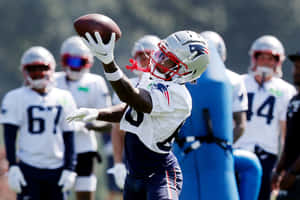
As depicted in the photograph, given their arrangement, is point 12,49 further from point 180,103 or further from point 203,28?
point 180,103

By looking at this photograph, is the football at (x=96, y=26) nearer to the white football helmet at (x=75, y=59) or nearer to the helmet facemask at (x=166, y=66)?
the helmet facemask at (x=166, y=66)

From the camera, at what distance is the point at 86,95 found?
781cm

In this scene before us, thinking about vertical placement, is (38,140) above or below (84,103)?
below

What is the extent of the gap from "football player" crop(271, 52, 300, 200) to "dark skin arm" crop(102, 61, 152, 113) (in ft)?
8.11

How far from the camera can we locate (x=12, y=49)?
27422 mm

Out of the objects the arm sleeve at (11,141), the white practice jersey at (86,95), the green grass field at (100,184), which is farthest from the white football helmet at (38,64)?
the green grass field at (100,184)

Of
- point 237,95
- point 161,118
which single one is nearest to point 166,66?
point 161,118

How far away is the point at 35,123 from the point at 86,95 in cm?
100

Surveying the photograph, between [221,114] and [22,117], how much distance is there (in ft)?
7.18

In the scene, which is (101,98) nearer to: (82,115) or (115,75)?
(82,115)

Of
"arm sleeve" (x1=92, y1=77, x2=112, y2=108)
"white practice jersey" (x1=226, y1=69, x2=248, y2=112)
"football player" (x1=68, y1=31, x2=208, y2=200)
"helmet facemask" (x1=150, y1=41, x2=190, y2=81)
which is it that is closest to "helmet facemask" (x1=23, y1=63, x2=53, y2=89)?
"arm sleeve" (x1=92, y1=77, x2=112, y2=108)

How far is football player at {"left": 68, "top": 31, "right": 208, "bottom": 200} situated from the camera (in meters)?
4.66

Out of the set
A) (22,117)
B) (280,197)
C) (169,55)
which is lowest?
(280,197)

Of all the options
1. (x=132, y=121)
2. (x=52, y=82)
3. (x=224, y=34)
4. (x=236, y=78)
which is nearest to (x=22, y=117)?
(x=52, y=82)
